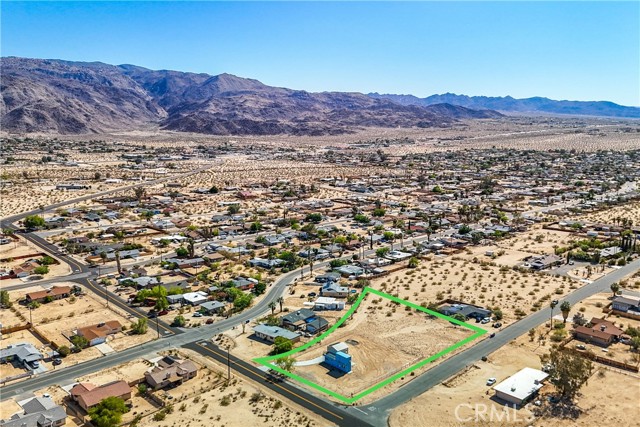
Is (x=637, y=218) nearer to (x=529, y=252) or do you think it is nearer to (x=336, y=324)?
(x=529, y=252)

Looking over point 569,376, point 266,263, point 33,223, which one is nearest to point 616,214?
point 266,263

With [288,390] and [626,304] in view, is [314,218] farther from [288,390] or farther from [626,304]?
[288,390]

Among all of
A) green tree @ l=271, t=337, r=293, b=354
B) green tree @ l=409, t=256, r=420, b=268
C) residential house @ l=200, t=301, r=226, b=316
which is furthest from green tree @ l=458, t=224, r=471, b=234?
green tree @ l=271, t=337, r=293, b=354

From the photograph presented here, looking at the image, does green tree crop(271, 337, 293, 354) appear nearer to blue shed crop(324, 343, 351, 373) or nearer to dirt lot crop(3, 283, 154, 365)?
blue shed crop(324, 343, 351, 373)

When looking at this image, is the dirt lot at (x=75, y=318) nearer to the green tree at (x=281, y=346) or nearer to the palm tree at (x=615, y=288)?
the green tree at (x=281, y=346)

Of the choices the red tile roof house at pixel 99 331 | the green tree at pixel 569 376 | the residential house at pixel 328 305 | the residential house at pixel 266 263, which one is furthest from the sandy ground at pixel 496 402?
the residential house at pixel 266 263


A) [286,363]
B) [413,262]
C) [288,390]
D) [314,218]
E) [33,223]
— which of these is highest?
[33,223]
